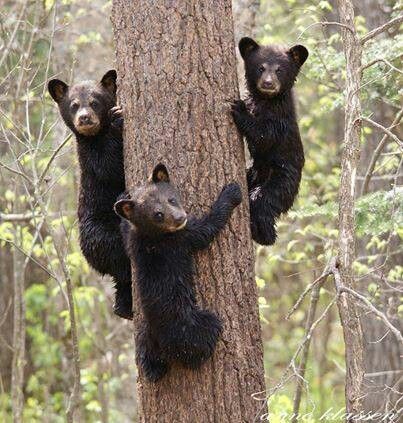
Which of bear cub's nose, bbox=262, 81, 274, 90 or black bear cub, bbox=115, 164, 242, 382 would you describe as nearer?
black bear cub, bbox=115, 164, 242, 382

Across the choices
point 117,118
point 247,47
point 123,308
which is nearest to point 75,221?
Answer: point 123,308

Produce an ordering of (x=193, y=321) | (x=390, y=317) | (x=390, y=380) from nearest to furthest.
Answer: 1. (x=193, y=321)
2. (x=390, y=317)
3. (x=390, y=380)

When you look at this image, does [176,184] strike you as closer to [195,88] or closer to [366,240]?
[195,88]

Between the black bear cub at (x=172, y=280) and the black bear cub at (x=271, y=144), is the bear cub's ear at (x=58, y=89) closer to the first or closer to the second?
the black bear cub at (x=271, y=144)

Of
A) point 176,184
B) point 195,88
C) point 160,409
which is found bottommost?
point 160,409

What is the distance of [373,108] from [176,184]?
5804mm

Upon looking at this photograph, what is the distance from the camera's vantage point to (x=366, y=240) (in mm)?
10156

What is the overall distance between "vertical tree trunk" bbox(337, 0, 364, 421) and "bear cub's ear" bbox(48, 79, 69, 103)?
8.58 feet

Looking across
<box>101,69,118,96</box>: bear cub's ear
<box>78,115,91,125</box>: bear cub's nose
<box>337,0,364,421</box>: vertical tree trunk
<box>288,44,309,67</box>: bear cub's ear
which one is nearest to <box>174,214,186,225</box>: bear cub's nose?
<box>337,0,364,421</box>: vertical tree trunk

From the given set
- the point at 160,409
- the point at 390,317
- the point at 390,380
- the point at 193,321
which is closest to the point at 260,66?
the point at 193,321

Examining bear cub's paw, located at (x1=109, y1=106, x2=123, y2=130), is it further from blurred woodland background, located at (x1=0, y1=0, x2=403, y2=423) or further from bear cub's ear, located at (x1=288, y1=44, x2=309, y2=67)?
bear cub's ear, located at (x1=288, y1=44, x2=309, y2=67)

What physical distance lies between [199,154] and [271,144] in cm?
134

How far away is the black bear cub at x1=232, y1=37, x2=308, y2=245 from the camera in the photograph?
6.24 metres

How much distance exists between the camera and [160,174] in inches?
201
